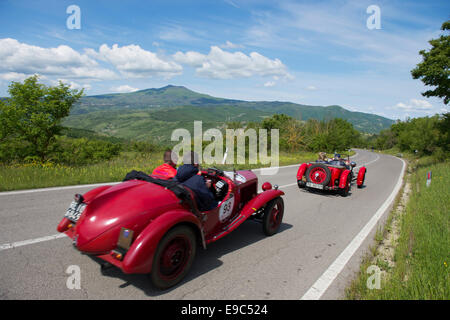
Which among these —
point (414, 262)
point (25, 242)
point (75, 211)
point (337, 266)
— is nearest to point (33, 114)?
point (25, 242)

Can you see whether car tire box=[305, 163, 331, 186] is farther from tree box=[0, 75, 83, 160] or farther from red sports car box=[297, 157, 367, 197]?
tree box=[0, 75, 83, 160]

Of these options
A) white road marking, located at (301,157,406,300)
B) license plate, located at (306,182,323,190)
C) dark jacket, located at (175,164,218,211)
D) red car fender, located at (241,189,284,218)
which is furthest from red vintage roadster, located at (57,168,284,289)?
license plate, located at (306,182,323,190)

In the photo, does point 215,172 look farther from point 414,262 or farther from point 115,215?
point 414,262

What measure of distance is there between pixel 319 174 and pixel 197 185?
20.1ft

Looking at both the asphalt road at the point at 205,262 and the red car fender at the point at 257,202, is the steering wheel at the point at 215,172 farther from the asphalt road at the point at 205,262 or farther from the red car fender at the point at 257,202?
the asphalt road at the point at 205,262

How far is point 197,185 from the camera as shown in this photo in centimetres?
359

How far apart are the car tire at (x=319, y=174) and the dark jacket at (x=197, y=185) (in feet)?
18.4

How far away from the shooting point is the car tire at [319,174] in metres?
8.27

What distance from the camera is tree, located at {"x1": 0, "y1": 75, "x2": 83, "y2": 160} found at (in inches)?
526

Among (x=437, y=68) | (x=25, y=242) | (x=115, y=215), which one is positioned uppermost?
(x=437, y=68)

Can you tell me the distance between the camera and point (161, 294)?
9.29 feet

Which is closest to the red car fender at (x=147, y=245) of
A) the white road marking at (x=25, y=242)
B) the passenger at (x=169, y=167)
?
the passenger at (x=169, y=167)
